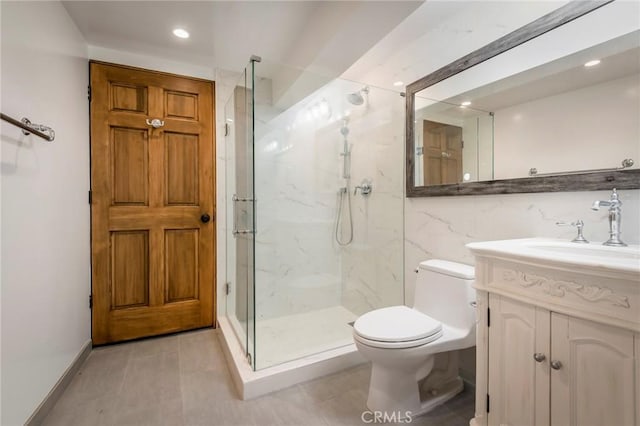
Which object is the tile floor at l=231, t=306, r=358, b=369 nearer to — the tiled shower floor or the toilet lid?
the tiled shower floor

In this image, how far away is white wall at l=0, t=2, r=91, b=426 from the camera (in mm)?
1221

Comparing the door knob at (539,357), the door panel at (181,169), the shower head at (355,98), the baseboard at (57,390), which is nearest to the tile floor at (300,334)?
the baseboard at (57,390)

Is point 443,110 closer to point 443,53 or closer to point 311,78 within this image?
point 443,53

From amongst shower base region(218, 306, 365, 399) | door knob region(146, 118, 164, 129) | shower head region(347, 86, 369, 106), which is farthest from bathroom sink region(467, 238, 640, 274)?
door knob region(146, 118, 164, 129)

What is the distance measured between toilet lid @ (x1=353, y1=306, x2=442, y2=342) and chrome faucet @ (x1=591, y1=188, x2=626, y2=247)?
2.55 feet

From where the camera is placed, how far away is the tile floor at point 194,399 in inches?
56.7

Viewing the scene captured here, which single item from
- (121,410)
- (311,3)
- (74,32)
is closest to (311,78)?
(311,3)

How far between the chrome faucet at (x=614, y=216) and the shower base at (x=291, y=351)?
1.48 m

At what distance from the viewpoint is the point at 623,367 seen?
0.82 meters

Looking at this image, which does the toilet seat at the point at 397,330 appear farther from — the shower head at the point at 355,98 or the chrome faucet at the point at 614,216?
the shower head at the point at 355,98

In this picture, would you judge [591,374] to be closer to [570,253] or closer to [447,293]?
[570,253]

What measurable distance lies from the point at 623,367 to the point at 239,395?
65.1 inches

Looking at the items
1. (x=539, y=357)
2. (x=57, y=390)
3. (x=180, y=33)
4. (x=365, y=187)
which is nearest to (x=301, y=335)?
(x=365, y=187)

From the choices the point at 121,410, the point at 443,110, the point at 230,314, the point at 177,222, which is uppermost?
the point at 443,110
